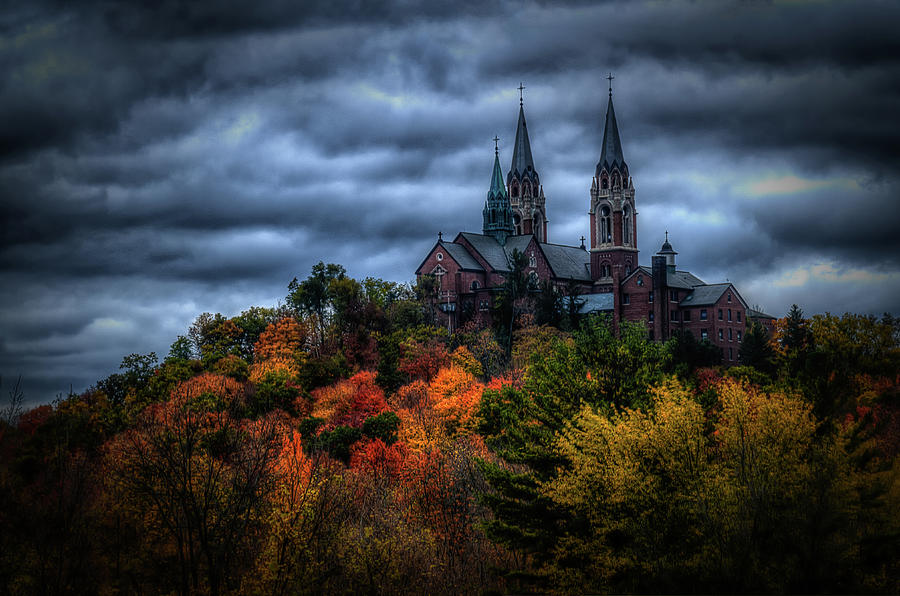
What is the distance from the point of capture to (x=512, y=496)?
40.1m

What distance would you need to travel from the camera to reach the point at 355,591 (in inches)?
1567

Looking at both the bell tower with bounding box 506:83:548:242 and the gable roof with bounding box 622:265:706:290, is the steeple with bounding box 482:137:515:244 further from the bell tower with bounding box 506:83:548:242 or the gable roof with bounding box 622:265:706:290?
the gable roof with bounding box 622:265:706:290

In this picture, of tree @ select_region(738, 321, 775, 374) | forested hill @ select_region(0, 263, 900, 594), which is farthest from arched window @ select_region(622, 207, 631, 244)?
forested hill @ select_region(0, 263, 900, 594)

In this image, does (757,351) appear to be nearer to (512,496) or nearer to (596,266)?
(596,266)

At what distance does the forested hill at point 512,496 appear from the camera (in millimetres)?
31547

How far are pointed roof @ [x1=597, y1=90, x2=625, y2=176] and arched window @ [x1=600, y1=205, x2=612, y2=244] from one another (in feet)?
18.2

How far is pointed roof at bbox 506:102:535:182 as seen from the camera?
5910 inches

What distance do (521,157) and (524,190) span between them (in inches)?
241

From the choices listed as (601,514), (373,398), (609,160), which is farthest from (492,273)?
(601,514)

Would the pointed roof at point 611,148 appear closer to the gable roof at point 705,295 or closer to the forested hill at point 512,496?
the gable roof at point 705,295

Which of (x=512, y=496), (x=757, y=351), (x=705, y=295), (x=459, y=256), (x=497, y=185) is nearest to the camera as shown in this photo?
(x=512, y=496)

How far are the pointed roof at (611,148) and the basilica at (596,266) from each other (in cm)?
15

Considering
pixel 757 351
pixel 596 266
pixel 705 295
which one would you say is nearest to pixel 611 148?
pixel 596 266

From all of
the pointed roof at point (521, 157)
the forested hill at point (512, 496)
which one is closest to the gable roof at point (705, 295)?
the forested hill at point (512, 496)
